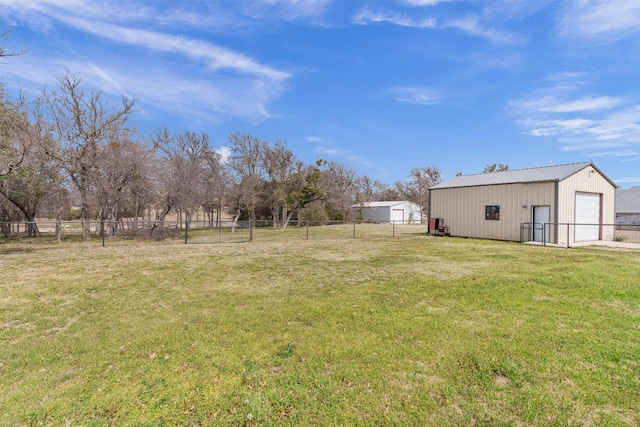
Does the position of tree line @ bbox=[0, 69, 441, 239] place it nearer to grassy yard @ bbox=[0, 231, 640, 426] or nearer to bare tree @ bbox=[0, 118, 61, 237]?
bare tree @ bbox=[0, 118, 61, 237]

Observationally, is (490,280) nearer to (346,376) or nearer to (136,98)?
(346,376)

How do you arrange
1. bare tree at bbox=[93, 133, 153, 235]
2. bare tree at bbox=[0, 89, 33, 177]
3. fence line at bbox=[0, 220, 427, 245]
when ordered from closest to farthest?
1. bare tree at bbox=[0, 89, 33, 177]
2. fence line at bbox=[0, 220, 427, 245]
3. bare tree at bbox=[93, 133, 153, 235]

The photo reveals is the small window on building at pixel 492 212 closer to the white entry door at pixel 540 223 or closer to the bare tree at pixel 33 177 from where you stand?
the white entry door at pixel 540 223

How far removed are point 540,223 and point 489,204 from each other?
264 centimetres

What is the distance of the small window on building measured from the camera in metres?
15.7

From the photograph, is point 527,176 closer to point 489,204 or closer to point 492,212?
point 489,204

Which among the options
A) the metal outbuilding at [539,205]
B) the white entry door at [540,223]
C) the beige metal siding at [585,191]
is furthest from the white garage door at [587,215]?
the white entry door at [540,223]

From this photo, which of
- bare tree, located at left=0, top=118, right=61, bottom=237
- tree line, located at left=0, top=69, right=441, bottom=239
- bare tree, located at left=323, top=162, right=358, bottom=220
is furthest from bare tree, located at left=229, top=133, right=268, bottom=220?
bare tree, located at left=0, top=118, right=61, bottom=237

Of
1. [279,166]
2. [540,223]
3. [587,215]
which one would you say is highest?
[279,166]

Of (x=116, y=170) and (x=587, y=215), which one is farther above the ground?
(x=116, y=170)

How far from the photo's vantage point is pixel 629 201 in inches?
1221

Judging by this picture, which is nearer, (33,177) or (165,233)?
(33,177)

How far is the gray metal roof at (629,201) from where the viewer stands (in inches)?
1168

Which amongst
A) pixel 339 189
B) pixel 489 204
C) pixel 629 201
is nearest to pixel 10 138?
pixel 489 204
